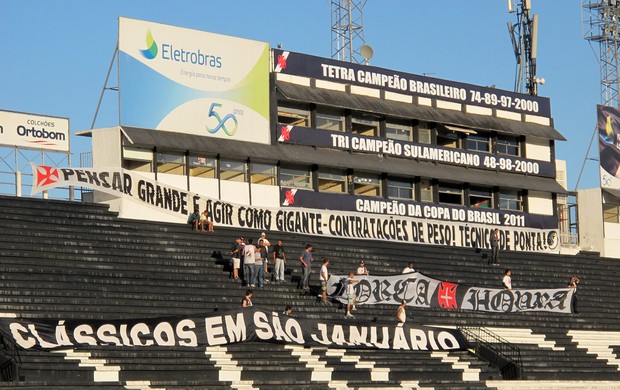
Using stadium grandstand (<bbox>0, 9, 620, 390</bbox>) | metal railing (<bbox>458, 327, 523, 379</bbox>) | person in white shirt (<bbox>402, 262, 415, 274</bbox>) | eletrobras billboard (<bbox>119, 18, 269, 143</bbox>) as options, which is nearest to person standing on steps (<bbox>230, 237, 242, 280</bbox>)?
stadium grandstand (<bbox>0, 9, 620, 390</bbox>)

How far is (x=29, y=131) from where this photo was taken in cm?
4162

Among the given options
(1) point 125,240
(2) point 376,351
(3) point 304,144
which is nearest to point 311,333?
(2) point 376,351

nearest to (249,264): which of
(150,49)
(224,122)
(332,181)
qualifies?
(224,122)

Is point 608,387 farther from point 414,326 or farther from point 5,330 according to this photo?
point 5,330

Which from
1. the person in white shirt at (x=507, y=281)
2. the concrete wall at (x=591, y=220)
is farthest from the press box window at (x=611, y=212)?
the person in white shirt at (x=507, y=281)

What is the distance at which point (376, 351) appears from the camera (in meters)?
36.5

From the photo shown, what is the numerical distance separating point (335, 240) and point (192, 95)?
6922mm

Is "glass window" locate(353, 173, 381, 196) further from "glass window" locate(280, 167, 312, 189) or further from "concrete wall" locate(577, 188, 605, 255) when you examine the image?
"concrete wall" locate(577, 188, 605, 255)

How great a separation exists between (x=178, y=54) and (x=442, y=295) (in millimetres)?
11789

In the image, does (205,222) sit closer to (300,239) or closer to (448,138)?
(300,239)

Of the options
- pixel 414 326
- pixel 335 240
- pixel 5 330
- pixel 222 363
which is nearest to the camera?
pixel 5 330

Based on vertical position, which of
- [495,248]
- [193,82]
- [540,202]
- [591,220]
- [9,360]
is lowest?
[9,360]

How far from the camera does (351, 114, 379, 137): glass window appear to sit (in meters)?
49.1

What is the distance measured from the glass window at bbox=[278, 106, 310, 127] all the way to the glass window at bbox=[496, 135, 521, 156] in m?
10.5
